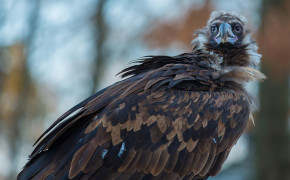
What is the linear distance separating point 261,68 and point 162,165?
786 cm

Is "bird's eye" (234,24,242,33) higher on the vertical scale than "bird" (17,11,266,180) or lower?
higher

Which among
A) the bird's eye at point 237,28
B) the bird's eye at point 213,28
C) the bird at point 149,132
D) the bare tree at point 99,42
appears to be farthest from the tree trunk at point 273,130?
the bird at point 149,132

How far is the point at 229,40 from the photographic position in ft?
21.0

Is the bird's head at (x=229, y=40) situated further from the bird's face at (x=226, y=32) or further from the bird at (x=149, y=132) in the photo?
the bird at (x=149, y=132)

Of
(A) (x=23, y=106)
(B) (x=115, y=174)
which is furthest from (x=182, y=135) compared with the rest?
(A) (x=23, y=106)

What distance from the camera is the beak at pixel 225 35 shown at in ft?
20.9

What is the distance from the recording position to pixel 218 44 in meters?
6.44

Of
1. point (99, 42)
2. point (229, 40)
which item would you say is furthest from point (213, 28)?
point (99, 42)

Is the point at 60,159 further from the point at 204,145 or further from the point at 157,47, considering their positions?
the point at 157,47

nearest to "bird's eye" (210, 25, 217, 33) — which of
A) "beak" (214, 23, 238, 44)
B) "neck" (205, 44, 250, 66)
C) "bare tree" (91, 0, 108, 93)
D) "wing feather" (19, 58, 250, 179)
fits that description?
"beak" (214, 23, 238, 44)

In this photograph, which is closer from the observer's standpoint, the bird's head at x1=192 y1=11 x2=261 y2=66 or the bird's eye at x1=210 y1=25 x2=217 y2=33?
the bird's head at x1=192 y1=11 x2=261 y2=66

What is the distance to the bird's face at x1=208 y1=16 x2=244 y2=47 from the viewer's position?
6.41 m

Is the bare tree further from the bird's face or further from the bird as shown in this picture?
the bird

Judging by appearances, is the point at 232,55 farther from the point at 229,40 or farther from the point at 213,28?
the point at 213,28
